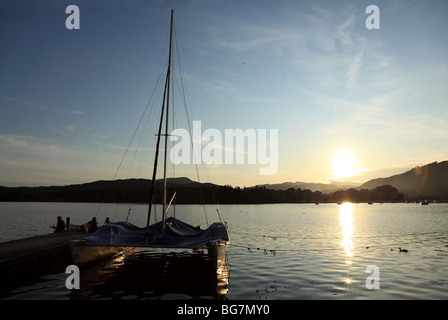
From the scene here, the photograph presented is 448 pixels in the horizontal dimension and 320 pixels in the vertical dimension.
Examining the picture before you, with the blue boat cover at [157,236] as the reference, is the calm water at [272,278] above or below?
below

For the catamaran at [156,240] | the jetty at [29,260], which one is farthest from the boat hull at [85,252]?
the jetty at [29,260]

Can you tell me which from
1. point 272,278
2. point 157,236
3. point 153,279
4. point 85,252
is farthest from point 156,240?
point 272,278

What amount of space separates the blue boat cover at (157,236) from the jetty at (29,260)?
380cm

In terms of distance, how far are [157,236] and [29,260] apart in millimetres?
8994

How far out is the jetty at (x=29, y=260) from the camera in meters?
18.4

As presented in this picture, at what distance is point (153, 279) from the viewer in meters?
20.2

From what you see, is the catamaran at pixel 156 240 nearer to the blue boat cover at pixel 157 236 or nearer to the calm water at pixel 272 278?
the blue boat cover at pixel 157 236

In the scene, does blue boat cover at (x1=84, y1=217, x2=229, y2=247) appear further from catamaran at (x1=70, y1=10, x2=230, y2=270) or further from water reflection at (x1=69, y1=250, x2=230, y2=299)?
water reflection at (x1=69, y1=250, x2=230, y2=299)

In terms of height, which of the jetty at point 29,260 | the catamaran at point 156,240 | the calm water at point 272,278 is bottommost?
the calm water at point 272,278

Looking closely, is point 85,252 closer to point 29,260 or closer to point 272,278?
point 29,260

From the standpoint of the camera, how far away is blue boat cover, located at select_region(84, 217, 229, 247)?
68.5ft

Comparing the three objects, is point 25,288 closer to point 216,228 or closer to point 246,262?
point 216,228
